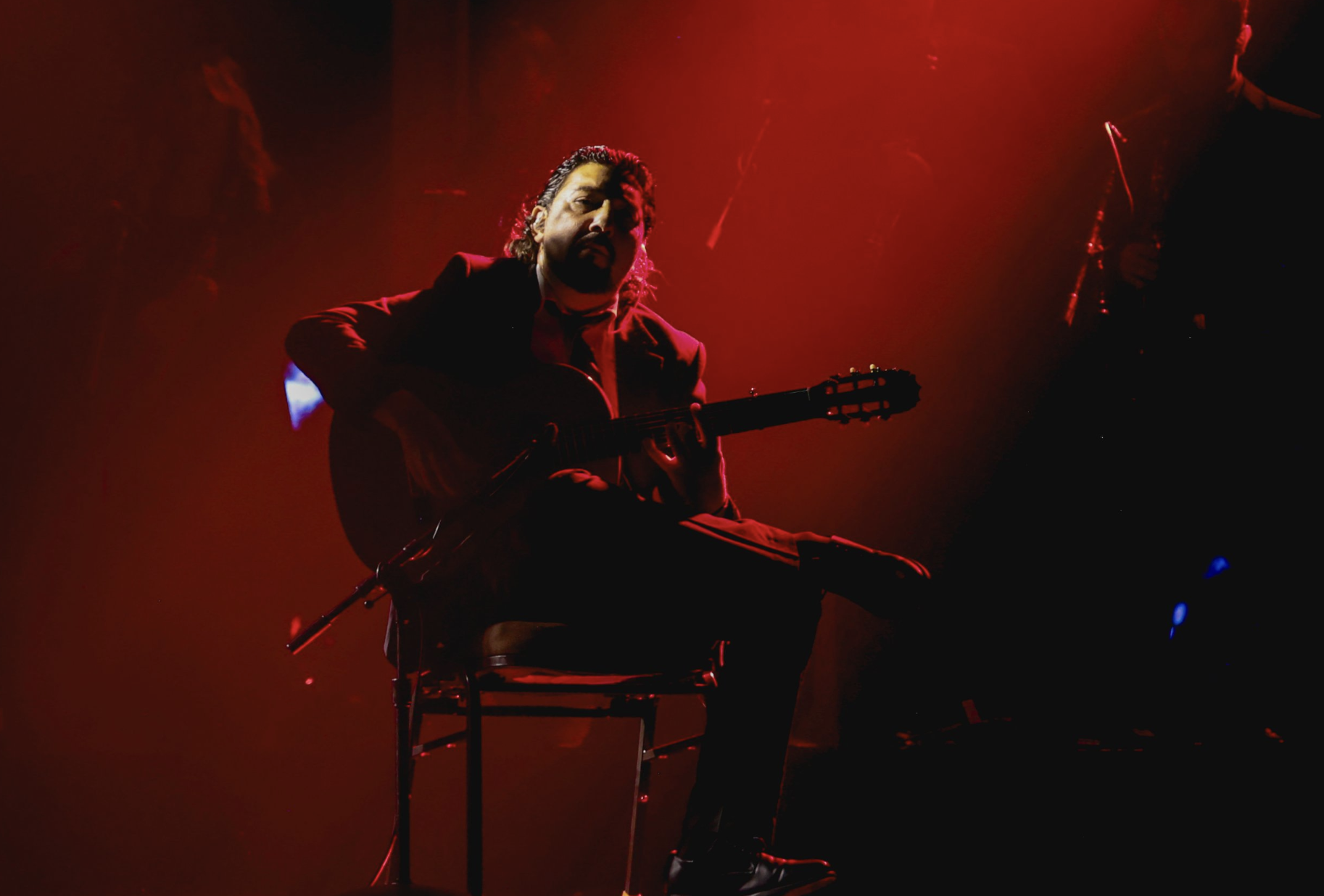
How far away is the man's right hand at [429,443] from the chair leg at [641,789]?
2.19 feet

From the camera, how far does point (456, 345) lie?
5.57 feet

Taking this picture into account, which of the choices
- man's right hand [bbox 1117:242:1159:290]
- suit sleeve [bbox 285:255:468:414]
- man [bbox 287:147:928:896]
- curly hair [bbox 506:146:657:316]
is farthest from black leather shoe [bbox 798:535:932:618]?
man's right hand [bbox 1117:242:1159:290]

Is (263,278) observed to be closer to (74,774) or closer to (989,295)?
(74,774)

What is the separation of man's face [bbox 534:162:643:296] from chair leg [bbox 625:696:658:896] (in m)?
0.97

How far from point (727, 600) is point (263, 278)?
2.41 meters

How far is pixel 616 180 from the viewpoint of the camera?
200 cm

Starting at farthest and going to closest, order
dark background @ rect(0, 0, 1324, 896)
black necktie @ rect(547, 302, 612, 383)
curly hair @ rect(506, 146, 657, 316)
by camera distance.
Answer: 1. dark background @ rect(0, 0, 1324, 896)
2. curly hair @ rect(506, 146, 657, 316)
3. black necktie @ rect(547, 302, 612, 383)

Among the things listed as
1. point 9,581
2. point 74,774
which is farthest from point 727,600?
point 9,581

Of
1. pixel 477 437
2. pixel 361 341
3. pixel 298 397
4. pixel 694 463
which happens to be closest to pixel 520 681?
pixel 477 437

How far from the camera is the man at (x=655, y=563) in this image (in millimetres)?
1371

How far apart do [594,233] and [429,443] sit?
0.71 metres

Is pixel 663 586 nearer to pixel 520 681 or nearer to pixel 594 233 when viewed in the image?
pixel 520 681

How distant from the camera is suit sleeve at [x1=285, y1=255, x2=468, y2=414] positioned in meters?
1.54

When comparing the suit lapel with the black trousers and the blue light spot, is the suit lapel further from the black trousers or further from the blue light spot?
the blue light spot
